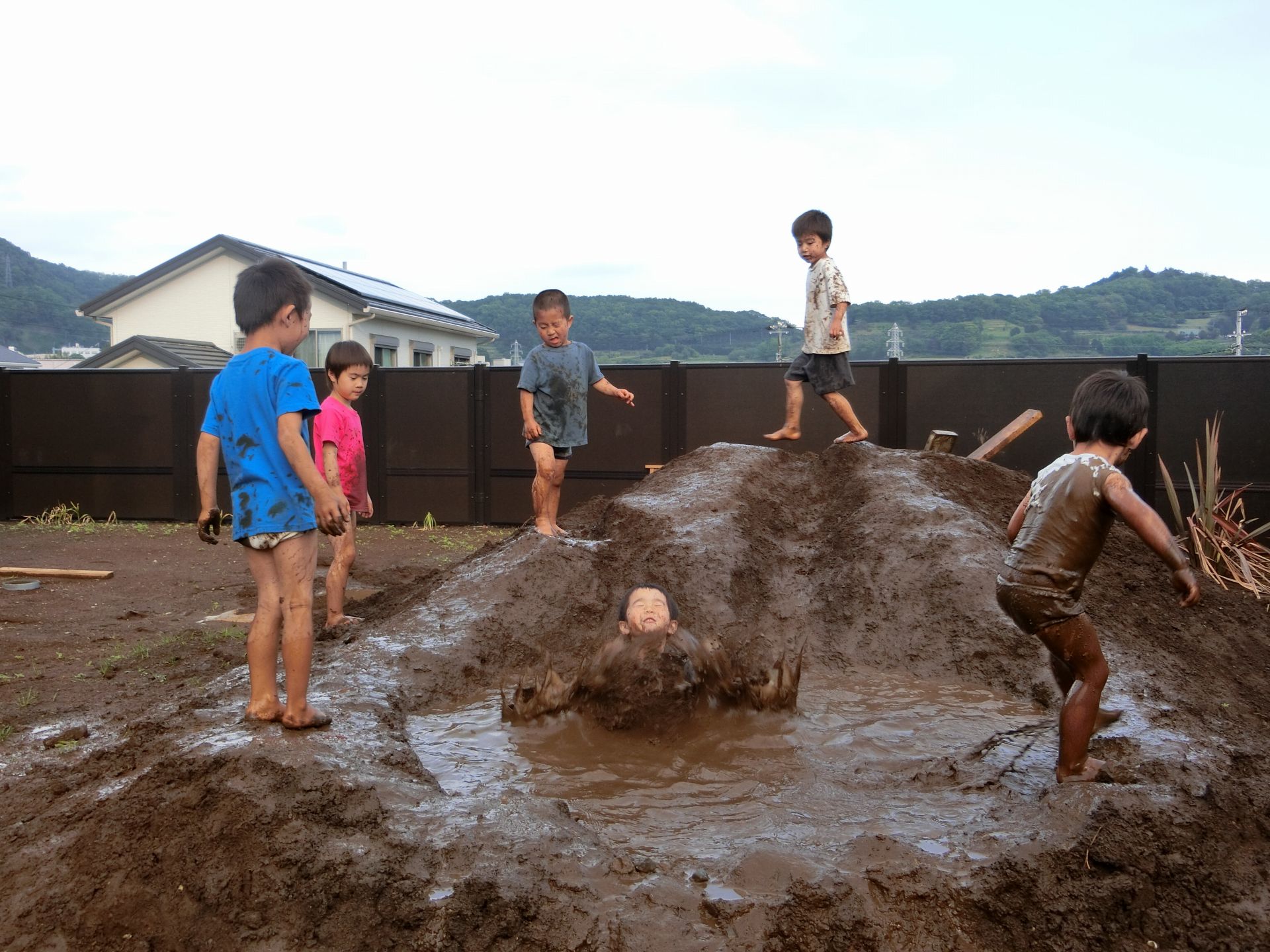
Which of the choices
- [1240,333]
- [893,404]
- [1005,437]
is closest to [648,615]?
[1005,437]

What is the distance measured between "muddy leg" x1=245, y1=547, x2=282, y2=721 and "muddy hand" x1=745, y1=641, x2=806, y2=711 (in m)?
1.86

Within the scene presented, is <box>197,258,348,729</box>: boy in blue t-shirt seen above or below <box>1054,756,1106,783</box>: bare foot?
above

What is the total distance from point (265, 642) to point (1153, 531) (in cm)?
290

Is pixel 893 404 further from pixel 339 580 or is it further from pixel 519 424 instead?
pixel 339 580

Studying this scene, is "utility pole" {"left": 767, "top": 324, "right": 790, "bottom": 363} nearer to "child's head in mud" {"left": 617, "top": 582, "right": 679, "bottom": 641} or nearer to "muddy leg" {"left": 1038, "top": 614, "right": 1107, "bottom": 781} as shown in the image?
"child's head in mud" {"left": 617, "top": 582, "right": 679, "bottom": 641}

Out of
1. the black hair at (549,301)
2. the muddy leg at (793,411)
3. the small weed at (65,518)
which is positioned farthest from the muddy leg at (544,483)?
the small weed at (65,518)

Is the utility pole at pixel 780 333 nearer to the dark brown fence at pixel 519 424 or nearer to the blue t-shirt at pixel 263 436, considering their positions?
the dark brown fence at pixel 519 424

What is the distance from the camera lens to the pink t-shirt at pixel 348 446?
583 cm

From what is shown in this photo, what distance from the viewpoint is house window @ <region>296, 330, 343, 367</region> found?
20.3 meters

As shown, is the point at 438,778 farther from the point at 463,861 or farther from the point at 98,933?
the point at 98,933

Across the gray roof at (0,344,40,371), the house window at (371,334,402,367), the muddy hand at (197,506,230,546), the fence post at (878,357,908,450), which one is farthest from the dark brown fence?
the gray roof at (0,344,40,371)

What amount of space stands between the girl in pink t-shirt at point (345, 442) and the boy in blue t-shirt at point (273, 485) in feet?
7.43

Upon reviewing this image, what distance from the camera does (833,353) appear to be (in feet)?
24.0

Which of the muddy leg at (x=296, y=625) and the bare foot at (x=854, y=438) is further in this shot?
the bare foot at (x=854, y=438)
